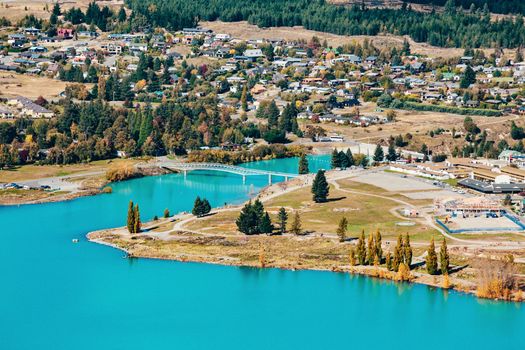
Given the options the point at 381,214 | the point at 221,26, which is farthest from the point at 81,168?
the point at 221,26

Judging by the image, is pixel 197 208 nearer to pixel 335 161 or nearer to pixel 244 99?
pixel 335 161

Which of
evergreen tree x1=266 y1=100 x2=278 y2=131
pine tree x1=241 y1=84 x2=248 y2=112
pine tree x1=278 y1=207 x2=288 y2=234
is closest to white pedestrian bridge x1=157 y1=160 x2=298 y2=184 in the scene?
evergreen tree x1=266 y1=100 x2=278 y2=131

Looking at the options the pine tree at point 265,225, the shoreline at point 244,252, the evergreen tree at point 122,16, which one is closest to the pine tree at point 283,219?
the pine tree at point 265,225

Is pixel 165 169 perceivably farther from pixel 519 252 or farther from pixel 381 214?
pixel 519 252

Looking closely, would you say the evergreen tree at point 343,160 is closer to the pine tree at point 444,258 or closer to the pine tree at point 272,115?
the pine tree at point 272,115

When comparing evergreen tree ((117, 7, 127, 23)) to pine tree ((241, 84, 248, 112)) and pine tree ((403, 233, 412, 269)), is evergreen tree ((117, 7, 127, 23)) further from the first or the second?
pine tree ((403, 233, 412, 269))

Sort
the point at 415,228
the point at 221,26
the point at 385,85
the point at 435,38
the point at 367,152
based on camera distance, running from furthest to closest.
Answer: the point at 221,26
the point at 435,38
the point at 385,85
the point at 367,152
the point at 415,228

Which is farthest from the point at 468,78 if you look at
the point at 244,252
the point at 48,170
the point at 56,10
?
the point at 244,252

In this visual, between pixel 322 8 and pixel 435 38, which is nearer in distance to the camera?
pixel 435 38
